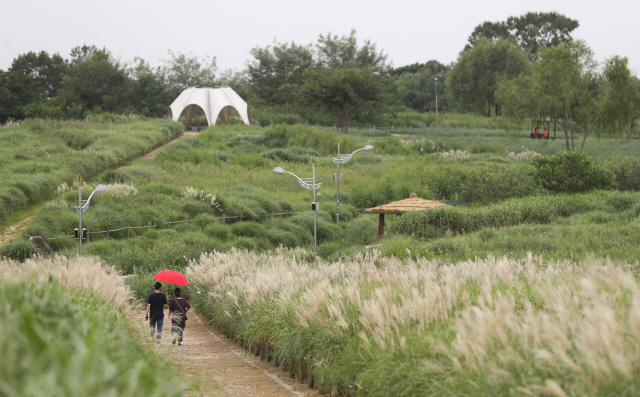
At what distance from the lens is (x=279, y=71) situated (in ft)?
218

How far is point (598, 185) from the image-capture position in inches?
1137

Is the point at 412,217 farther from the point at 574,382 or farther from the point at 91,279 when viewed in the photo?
the point at 574,382

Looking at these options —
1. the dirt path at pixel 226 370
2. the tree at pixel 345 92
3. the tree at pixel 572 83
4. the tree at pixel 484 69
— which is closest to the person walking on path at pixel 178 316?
the dirt path at pixel 226 370

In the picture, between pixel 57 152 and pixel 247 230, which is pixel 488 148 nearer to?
pixel 247 230

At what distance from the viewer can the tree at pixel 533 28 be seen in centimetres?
8512

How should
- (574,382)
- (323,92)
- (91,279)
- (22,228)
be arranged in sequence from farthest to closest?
1. (323,92)
2. (22,228)
3. (91,279)
4. (574,382)

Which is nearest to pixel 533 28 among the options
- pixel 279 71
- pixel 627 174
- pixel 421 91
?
pixel 421 91

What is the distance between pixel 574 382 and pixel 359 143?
40.4m

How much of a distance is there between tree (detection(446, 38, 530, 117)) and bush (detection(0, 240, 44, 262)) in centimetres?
5642

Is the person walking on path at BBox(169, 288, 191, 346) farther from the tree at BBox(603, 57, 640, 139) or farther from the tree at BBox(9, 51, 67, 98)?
the tree at BBox(9, 51, 67, 98)

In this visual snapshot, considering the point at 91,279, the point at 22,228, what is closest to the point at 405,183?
the point at 22,228

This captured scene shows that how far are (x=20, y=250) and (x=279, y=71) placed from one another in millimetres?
51708

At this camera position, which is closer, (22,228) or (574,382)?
(574,382)

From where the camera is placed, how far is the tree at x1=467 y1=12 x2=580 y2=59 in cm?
8512
